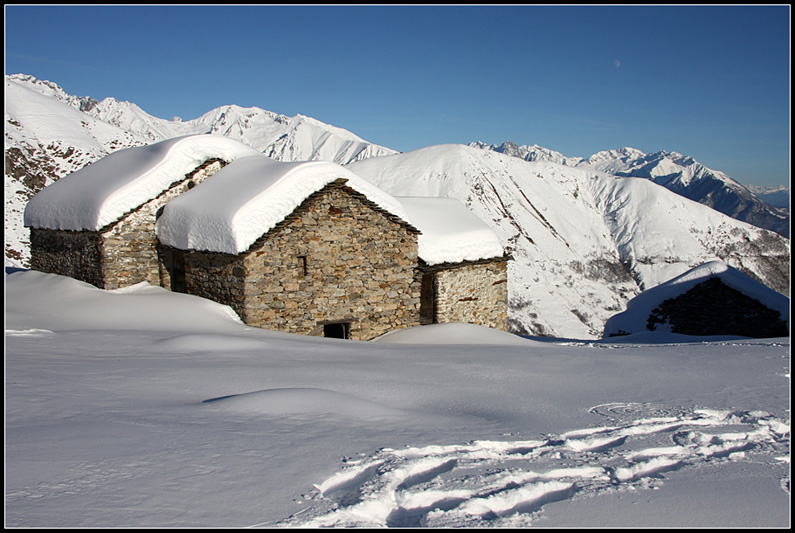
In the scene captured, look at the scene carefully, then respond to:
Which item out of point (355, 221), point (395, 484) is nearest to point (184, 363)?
point (395, 484)

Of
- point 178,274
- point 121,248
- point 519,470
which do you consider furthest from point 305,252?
point 519,470

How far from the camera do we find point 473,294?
15.5 m

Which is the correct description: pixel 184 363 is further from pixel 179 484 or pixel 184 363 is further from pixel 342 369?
pixel 179 484

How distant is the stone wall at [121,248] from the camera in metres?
13.1

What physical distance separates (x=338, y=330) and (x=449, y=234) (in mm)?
4157

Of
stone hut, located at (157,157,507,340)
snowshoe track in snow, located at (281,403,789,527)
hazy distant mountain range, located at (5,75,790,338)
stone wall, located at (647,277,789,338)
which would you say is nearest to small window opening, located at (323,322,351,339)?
stone hut, located at (157,157,507,340)

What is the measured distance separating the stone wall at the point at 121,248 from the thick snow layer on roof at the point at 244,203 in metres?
0.39

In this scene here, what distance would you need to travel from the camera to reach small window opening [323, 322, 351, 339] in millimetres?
13074

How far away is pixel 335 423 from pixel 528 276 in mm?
60278

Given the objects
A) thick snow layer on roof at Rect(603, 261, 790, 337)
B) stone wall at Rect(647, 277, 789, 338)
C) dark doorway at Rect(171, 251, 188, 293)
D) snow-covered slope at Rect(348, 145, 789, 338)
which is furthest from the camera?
snow-covered slope at Rect(348, 145, 789, 338)

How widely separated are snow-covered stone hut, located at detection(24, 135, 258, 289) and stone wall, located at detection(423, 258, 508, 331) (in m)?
6.59

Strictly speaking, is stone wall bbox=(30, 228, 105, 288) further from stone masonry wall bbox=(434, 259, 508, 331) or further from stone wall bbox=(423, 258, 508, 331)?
stone masonry wall bbox=(434, 259, 508, 331)

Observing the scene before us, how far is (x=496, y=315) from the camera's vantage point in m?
16.2

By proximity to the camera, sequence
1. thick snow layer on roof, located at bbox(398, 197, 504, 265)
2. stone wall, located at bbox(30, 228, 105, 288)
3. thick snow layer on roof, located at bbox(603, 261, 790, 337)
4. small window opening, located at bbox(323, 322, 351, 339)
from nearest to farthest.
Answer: small window opening, located at bbox(323, 322, 351, 339) → stone wall, located at bbox(30, 228, 105, 288) → thick snow layer on roof, located at bbox(398, 197, 504, 265) → thick snow layer on roof, located at bbox(603, 261, 790, 337)
